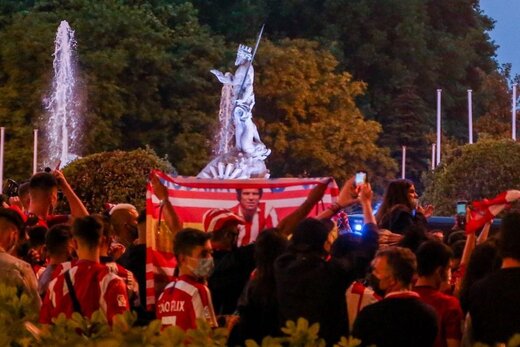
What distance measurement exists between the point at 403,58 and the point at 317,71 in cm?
705

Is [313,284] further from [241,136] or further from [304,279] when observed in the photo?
[241,136]

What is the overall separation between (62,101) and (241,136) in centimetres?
739

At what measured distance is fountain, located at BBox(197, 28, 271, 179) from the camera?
1754 inches

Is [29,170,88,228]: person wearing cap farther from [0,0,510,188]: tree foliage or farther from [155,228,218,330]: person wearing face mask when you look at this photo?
[0,0,510,188]: tree foliage

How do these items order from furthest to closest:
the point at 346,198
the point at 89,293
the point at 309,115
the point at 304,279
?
1. the point at 309,115
2. the point at 346,198
3. the point at 89,293
4. the point at 304,279

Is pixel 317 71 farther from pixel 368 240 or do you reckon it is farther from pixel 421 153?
pixel 368 240

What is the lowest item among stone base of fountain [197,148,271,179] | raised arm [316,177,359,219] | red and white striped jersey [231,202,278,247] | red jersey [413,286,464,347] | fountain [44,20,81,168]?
red jersey [413,286,464,347]

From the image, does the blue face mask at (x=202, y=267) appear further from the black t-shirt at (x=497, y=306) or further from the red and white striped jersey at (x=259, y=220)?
the red and white striped jersey at (x=259, y=220)

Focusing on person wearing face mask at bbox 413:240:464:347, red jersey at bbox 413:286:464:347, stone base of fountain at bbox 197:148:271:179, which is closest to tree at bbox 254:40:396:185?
stone base of fountain at bbox 197:148:271:179

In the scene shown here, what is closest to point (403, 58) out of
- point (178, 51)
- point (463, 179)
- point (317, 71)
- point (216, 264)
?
point (317, 71)

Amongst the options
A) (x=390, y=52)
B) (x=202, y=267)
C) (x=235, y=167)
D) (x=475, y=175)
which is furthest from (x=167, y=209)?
(x=390, y=52)

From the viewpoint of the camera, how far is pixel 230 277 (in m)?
8.90

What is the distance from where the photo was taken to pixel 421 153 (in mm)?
64062

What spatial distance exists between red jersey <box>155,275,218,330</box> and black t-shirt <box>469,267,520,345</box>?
4.87 ft
